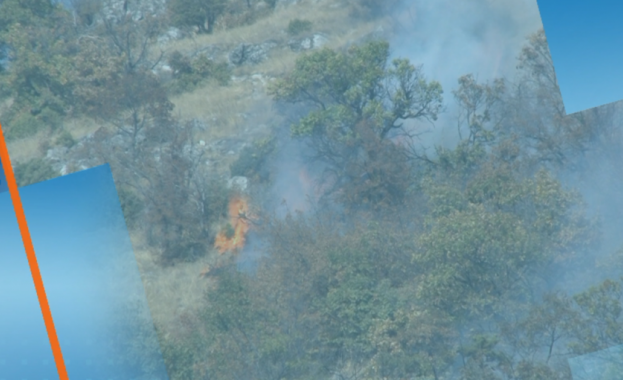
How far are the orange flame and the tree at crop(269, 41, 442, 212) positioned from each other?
1.27 m

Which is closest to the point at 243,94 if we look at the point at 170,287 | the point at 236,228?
the point at 236,228

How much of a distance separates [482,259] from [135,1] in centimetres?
781

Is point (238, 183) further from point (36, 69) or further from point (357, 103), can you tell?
point (36, 69)

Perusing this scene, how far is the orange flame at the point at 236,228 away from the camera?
31.9ft

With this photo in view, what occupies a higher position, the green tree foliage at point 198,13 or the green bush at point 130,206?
the green tree foliage at point 198,13

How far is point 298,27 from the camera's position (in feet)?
38.8

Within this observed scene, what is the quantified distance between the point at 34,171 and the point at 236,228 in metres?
3.40

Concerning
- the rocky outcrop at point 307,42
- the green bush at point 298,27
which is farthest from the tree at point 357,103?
the green bush at point 298,27

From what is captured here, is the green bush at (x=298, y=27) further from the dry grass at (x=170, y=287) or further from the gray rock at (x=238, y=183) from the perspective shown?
the dry grass at (x=170, y=287)

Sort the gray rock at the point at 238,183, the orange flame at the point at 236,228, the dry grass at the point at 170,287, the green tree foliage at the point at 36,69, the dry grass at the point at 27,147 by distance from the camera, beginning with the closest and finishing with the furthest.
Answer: the dry grass at the point at 170,287 < the orange flame at the point at 236,228 < the gray rock at the point at 238,183 < the dry grass at the point at 27,147 < the green tree foliage at the point at 36,69

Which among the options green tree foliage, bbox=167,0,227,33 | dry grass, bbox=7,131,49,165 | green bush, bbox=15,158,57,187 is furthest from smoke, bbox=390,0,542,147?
dry grass, bbox=7,131,49,165

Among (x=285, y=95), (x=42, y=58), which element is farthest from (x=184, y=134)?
(x=42, y=58)

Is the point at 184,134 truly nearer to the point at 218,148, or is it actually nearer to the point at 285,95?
Answer: the point at 218,148

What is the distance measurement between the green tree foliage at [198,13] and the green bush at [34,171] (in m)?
3.44
